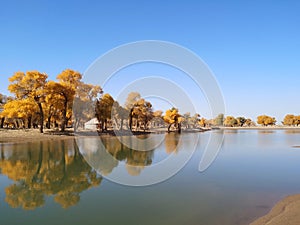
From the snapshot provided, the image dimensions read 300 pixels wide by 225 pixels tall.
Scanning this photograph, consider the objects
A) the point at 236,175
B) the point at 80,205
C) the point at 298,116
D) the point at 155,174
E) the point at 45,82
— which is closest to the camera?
the point at 80,205

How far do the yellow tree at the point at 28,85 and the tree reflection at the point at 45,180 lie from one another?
2414 cm

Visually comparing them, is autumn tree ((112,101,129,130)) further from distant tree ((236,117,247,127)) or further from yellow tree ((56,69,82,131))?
distant tree ((236,117,247,127))

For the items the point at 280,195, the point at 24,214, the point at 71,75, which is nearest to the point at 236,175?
the point at 280,195

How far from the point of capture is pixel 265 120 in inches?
6565

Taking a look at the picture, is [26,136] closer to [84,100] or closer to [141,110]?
[84,100]

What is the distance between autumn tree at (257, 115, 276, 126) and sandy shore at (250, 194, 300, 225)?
17240 centimetres

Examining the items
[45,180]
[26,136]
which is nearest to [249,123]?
[26,136]

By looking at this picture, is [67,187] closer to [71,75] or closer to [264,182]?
[264,182]

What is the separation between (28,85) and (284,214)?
42.3 m

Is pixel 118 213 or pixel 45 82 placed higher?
pixel 45 82

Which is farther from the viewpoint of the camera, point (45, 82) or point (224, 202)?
point (45, 82)

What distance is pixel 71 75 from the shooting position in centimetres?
5106

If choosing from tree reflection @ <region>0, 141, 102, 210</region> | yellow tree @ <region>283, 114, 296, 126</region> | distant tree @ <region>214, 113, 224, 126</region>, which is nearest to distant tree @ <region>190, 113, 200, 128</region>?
distant tree @ <region>214, 113, 224, 126</region>

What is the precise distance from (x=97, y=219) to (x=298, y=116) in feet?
590
